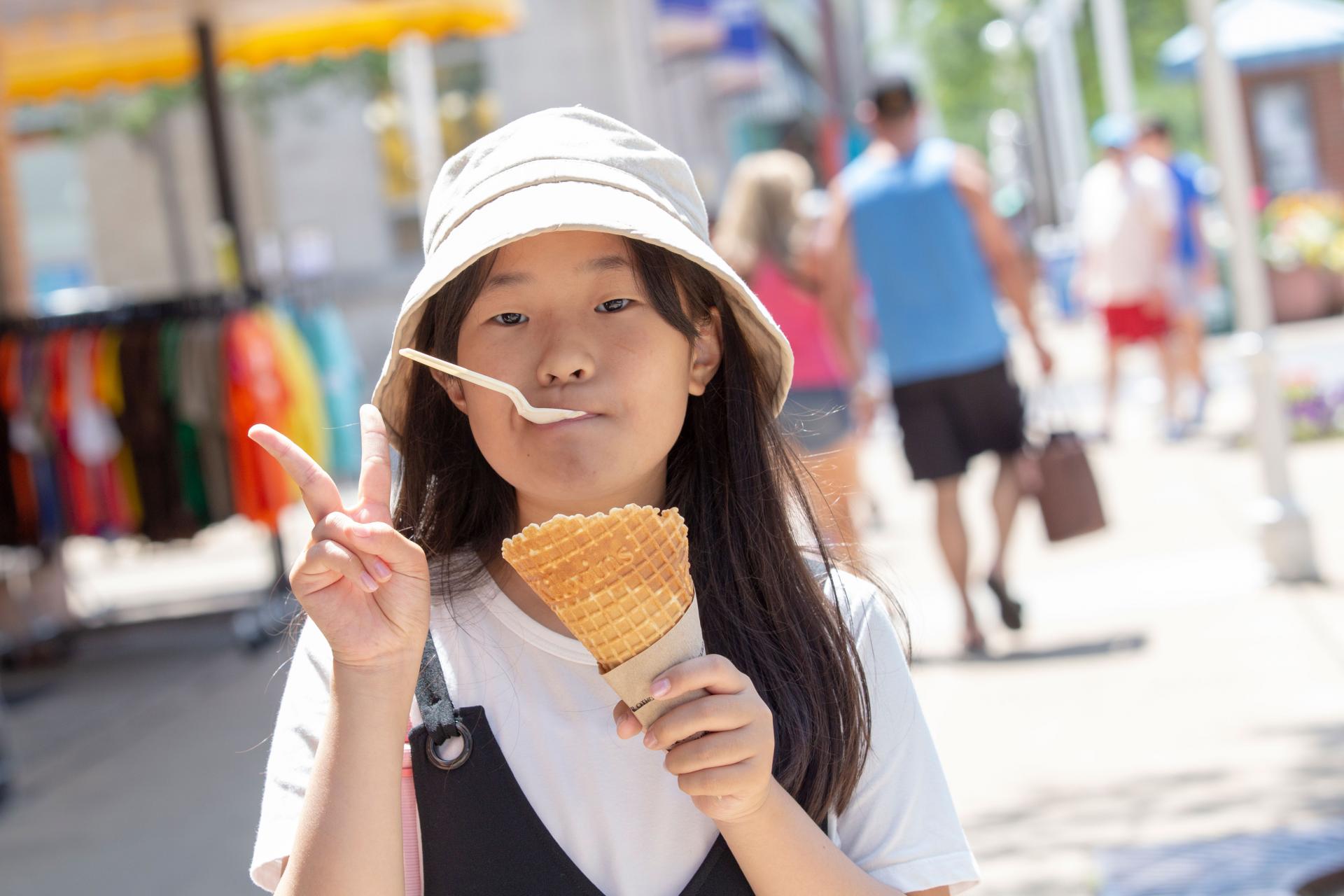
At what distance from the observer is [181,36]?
959cm

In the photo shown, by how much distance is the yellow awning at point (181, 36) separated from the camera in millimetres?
9203

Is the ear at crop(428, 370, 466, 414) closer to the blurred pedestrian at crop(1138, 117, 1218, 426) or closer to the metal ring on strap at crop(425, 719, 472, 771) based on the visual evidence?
the metal ring on strap at crop(425, 719, 472, 771)

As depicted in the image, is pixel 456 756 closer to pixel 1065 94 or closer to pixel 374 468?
pixel 374 468

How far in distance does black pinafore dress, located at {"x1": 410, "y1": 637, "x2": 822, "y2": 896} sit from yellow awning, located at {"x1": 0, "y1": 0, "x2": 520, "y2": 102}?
25.8ft

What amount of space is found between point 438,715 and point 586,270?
54 cm

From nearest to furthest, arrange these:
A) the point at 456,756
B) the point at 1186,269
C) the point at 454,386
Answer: the point at 456,756 → the point at 454,386 → the point at 1186,269

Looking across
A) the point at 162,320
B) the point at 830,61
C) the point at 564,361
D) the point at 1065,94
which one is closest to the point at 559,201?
the point at 564,361

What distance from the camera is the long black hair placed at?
72.4 inches

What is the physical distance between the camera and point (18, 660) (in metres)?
8.37

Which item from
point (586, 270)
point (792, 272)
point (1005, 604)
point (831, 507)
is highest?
point (792, 272)

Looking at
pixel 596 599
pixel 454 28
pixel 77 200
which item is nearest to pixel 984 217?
pixel 454 28

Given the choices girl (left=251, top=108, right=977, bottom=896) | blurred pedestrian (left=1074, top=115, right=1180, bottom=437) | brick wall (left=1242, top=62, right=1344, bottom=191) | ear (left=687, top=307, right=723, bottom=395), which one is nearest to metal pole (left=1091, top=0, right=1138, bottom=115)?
brick wall (left=1242, top=62, right=1344, bottom=191)

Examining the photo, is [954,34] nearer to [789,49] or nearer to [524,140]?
[789,49]

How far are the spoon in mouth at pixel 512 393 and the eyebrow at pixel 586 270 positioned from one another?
0.13m
